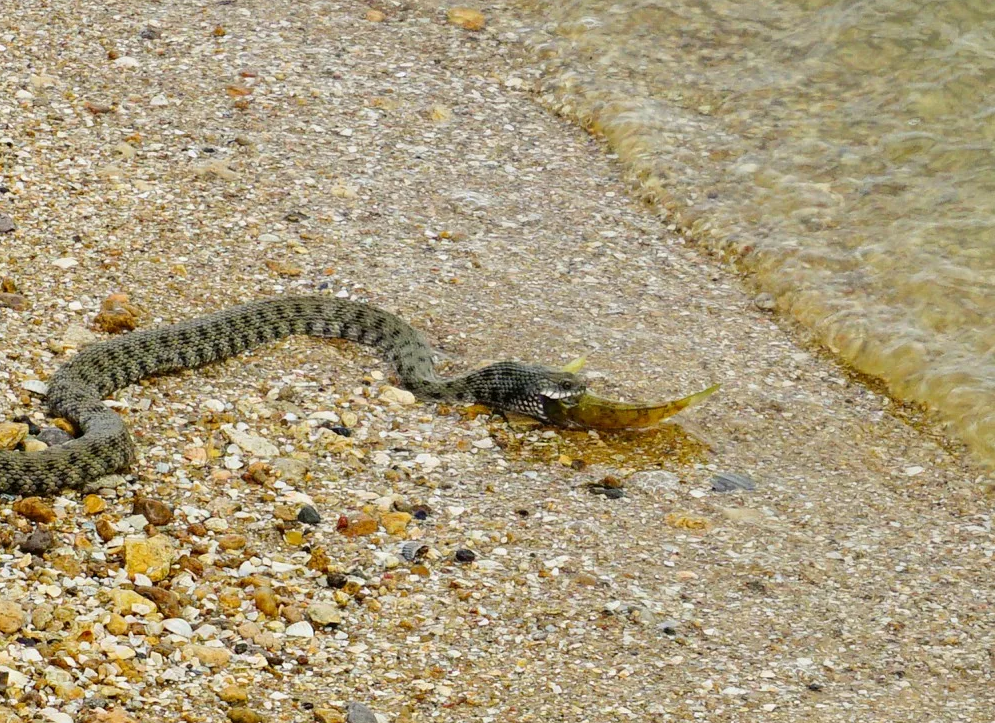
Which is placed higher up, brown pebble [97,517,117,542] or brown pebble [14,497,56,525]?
brown pebble [14,497,56,525]

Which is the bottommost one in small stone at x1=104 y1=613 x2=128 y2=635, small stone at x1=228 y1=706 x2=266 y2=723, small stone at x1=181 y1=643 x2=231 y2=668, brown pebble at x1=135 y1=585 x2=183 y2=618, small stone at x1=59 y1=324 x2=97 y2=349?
small stone at x1=228 y1=706 x2=266 y2=723

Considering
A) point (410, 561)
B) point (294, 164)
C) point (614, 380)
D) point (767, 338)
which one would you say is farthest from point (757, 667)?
point (294, 164)

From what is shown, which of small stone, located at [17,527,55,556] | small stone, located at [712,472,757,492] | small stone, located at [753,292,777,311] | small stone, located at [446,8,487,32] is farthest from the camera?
small stone, located at [446,8,487,32]

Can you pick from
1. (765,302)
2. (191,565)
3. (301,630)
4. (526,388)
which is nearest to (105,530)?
(191,565)

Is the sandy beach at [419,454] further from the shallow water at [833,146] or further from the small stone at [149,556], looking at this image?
the shallow water at [833,146]

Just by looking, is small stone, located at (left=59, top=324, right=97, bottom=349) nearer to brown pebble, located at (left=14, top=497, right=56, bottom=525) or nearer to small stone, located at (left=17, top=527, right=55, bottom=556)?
brown pebble, located at (left=14, top=497, right=56, bottom=525)

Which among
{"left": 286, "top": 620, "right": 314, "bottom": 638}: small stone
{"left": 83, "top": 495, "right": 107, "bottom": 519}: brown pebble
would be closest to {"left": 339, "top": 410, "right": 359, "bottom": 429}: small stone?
{"left": 83, "top": 495, "right": 107, "bottom": 519}: brown pebble

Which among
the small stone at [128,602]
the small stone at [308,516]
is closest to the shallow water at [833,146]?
the small stone at [308,516]
